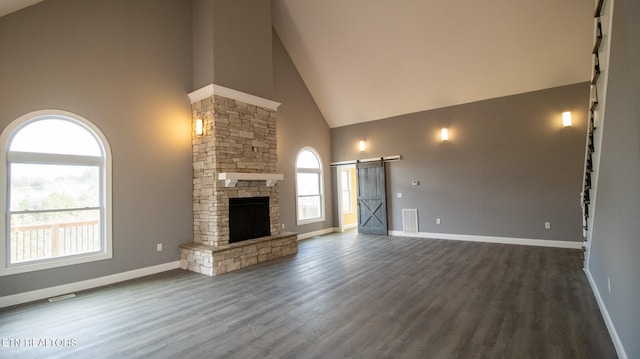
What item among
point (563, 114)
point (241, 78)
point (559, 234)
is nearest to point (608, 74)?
point (563, 114)

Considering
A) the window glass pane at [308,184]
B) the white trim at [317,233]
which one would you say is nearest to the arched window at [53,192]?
the white trim at [317,233]

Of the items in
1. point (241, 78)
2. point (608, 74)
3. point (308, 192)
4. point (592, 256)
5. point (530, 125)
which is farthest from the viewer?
point (308, 192)

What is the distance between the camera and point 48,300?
3.74 metres

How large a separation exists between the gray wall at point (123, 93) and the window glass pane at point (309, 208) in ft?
10.5

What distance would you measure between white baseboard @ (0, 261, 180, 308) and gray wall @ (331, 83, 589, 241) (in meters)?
5.61

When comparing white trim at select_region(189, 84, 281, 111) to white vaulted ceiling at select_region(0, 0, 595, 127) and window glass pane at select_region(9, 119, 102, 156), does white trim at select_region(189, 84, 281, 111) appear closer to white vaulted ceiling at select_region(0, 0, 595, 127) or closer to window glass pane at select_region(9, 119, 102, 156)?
window glass pane at select_region(9, 119, 102, 156)

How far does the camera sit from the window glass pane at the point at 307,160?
8.11 metres

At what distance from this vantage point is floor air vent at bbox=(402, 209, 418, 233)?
761 centimetres

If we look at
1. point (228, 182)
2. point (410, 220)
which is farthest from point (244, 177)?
point (410, 220)

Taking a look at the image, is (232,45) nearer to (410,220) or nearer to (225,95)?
(225,95)

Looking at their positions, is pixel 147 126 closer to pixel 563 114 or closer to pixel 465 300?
pixel 465 300

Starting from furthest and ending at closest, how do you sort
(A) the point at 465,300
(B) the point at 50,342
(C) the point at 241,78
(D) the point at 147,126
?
(C) the point at 241,78 < (D) the point at 147,126 < (A) the point at 465,300 < (B) the point at 50,342

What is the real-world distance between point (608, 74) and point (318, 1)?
18.6 feet

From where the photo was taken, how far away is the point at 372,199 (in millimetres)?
8297
